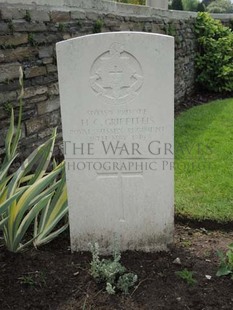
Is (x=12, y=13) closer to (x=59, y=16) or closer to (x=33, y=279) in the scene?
(x=59, y=16)

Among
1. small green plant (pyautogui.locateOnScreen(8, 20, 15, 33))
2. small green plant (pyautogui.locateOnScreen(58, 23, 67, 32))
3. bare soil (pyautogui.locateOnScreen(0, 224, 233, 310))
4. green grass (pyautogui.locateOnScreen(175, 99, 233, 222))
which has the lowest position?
green grass (pyautogui.locateOnScreen(175, 99, 233, 222))

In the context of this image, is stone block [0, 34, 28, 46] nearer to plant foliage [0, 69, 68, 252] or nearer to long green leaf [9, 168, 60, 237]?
plant foliage [0, 69, 68, 252]

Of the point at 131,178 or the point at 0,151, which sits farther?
the point at 0,151

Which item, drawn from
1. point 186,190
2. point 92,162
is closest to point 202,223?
point 186,190

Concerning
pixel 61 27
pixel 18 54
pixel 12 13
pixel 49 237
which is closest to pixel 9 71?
pixel 18 54

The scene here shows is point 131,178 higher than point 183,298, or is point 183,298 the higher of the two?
point 131,178

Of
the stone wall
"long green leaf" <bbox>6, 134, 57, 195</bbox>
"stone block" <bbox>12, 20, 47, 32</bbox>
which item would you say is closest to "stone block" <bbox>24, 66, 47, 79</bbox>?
the stone wall

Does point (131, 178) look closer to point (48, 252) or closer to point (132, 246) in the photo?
point (132, 246)

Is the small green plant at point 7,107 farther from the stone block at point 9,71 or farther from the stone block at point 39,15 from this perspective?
the stone block at point 39,15

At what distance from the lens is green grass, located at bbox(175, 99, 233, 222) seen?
3213mm

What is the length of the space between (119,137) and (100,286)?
835 millimetres

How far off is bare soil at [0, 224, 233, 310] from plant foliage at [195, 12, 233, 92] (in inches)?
232

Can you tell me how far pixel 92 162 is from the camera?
245cm

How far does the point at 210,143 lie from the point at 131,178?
2629 mm
